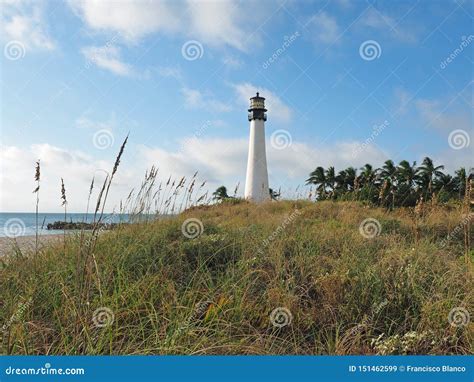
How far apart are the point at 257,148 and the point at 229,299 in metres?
22.1

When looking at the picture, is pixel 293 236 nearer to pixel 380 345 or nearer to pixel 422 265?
pixel 422 265

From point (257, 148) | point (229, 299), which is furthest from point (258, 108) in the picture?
point (229, 299)

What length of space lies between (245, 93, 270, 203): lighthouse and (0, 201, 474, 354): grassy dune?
2023 centimetres

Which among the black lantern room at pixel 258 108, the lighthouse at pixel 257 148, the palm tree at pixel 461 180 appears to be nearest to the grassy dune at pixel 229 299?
the palm tree at pixel 461 180

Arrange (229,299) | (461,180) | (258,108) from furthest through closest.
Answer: (258,108)
(461,180)
(229,299)

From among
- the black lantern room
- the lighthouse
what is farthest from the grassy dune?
the black lantern room

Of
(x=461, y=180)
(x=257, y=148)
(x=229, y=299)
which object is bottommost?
(x=229, y=299)

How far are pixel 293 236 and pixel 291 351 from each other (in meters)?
2.08

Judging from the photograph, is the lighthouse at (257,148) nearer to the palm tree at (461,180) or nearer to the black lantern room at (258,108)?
the black lantern room at (258,108)

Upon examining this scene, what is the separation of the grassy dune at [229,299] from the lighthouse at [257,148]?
797 inches

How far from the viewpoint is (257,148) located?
80.6 feet

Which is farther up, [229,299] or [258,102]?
[258,102]

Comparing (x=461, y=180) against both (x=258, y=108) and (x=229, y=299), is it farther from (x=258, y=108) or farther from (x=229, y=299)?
(x=258, y=108)

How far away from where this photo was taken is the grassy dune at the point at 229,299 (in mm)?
2395
